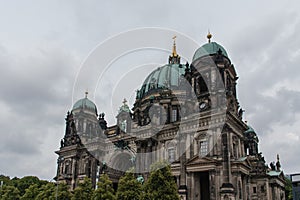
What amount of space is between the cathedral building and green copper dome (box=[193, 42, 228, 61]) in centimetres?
14

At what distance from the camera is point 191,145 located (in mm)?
42219

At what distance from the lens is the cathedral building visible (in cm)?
4028

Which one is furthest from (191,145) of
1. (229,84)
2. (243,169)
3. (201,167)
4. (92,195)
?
(92,195)

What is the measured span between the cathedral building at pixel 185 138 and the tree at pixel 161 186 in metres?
6.83

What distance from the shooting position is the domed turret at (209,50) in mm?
Result: 46106

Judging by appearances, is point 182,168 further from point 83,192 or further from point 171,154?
point 83,192

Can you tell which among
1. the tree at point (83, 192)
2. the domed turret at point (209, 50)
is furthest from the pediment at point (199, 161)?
the domed turret at point (209, 50)

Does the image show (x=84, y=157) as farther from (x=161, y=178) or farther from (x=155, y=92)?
(x=161, y=178)

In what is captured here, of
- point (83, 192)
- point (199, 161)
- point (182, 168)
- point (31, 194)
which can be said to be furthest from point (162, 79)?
point (31, 194)

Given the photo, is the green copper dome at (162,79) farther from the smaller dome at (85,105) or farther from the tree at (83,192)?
the tree at (83,192)

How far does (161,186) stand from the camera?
3406 centimetres

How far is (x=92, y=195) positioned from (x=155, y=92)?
22.8 metres

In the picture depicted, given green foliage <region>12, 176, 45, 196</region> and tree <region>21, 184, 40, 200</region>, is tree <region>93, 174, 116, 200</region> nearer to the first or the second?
tree <region>21, 184, 40, 200</region>

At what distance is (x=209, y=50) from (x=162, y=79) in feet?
51.3
